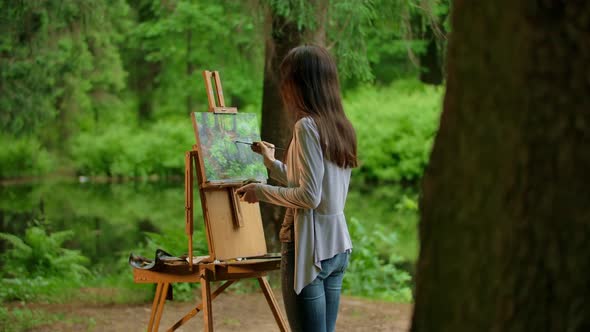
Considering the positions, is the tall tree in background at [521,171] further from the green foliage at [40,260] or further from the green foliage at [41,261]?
the green foliage at [40,260]

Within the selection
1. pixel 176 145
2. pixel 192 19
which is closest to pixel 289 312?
pixel 192 19

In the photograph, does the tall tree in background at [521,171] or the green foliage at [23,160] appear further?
the green foliage at [23,160]

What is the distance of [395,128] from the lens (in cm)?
1955

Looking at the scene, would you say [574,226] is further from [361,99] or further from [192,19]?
[361,99]

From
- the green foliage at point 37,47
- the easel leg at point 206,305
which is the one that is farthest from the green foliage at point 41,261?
the easel leg at point 206,305

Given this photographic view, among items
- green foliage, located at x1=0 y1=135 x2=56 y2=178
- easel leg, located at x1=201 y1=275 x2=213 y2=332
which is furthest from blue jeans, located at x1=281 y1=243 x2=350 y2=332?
green foliage, located at x1=0 y1=135 x2=56 y2=178

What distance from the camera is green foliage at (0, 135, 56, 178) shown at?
22406 mm

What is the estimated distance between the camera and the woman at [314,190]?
9.31 ft

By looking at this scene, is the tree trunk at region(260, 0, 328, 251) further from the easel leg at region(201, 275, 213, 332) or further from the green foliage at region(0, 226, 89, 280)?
the easel leg at region(201, 275, 213, 332)

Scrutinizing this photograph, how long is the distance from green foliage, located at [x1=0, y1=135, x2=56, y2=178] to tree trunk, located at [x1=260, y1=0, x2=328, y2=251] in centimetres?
1701

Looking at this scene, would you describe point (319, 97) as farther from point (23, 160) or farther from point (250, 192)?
point (23, 160)

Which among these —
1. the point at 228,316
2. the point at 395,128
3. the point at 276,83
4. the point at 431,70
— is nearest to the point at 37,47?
the point at 276,83

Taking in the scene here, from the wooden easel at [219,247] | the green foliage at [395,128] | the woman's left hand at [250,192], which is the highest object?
the woman's left hand at [250,192]

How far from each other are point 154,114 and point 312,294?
2267 centimetres
